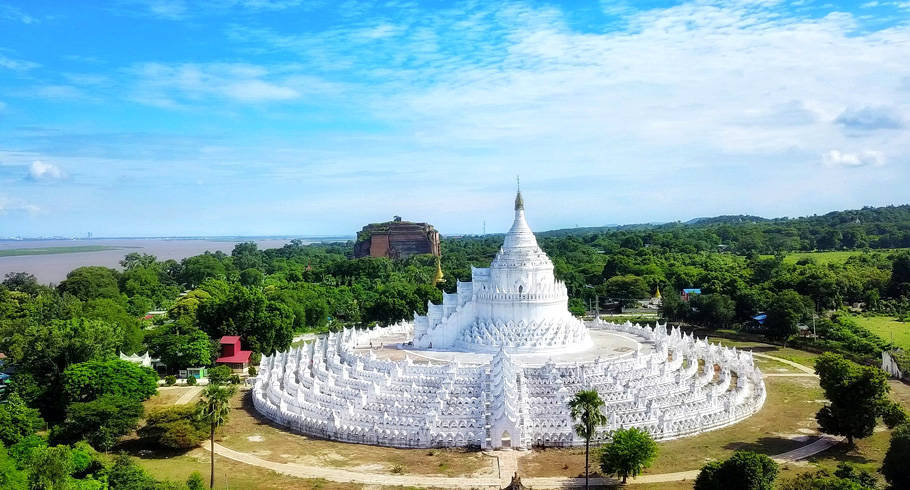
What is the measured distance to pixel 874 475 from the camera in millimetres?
33719

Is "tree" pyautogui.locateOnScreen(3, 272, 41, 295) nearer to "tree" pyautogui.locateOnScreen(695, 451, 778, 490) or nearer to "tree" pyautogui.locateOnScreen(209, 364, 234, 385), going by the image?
"tree" pyautogui.locateOnScreen(209, 364, 234, 385)

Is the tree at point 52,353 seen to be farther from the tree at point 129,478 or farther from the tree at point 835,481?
the tree at point 835,481

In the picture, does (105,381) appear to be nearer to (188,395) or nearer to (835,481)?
(188,395)

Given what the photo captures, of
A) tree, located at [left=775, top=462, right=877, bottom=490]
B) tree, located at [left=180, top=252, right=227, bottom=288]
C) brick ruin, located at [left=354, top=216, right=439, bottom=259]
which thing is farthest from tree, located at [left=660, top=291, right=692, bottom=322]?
brick ruin, located at [left=354, top=216, right=439, bottom=259]

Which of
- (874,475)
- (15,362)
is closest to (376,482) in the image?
(874,475)

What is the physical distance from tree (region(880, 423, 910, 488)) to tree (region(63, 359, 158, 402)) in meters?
44.6

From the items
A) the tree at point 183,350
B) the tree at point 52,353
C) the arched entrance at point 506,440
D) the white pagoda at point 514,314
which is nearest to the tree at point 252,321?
the tree at point 183,350

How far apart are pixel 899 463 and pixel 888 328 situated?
160 feet

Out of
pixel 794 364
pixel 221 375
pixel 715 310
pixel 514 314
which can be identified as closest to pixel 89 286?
pixel 221 375

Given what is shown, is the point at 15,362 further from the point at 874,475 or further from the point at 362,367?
the point at 874,475

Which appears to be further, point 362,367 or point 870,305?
point 870,305

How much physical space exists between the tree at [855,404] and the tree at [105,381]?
146 ft

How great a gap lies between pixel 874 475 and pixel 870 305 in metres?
58.6

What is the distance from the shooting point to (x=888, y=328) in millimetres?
71062
